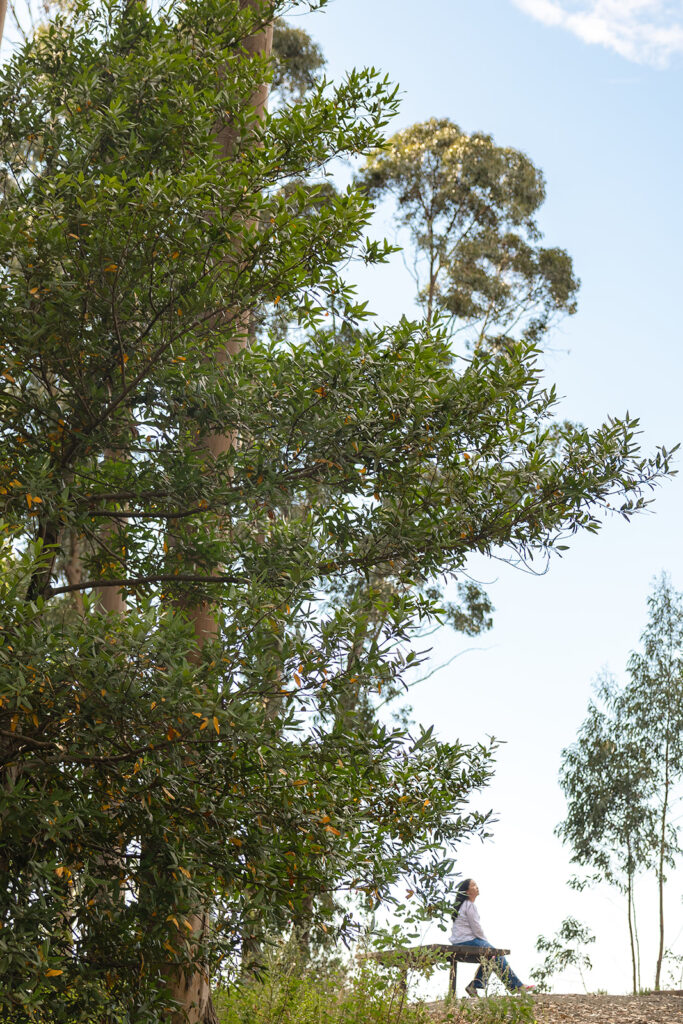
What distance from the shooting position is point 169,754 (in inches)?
138

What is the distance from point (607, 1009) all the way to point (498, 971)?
249 centimetres

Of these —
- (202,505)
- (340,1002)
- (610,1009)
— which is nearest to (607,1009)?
(610,1009)

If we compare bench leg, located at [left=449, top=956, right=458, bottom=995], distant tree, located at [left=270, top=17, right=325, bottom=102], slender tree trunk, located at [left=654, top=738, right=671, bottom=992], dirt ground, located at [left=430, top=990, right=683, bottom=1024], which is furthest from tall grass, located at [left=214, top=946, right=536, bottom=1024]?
distant tree, located at [left=270, top=17, right=325, bottom=102]

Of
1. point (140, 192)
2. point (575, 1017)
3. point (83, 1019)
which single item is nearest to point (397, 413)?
point (140, 192)

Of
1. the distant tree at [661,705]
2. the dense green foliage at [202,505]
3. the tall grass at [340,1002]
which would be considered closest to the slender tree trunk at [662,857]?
the distant tree at [661,705]

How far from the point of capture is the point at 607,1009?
9.35 meters

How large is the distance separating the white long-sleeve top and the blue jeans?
0.20ft

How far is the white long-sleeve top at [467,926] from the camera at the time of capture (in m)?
8.69

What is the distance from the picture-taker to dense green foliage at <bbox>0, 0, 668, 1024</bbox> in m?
3.54

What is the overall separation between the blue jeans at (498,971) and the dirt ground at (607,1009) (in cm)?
40

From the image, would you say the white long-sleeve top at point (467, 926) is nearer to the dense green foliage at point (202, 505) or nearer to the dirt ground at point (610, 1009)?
the dirt ground at point (610, 1009)

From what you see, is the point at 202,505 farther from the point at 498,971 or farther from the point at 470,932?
the point at 470,932

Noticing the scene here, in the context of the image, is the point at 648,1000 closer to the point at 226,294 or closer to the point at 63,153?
the point at 226,294

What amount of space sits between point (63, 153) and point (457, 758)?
338cm
